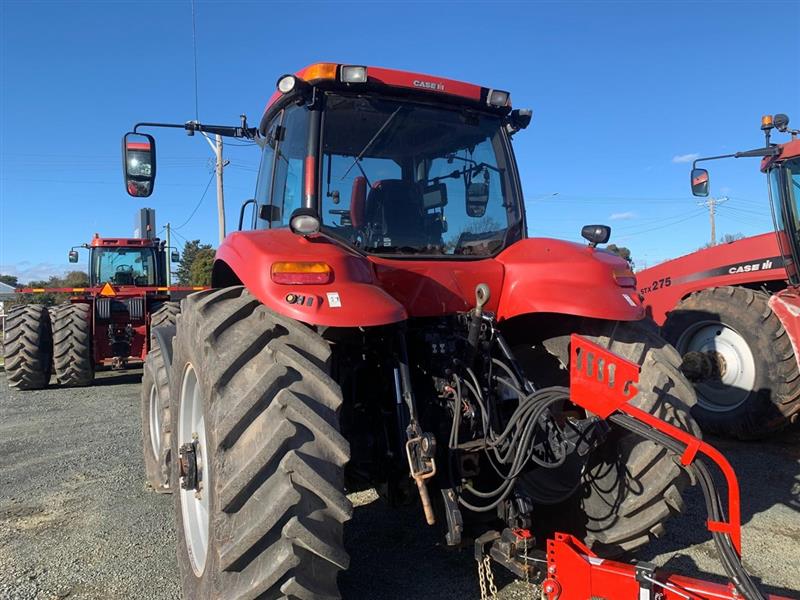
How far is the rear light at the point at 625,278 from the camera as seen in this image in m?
2.99

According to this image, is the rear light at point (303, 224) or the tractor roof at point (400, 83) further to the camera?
the tractor roof at point (400, 83)

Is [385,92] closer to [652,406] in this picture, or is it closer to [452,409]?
[452,409]

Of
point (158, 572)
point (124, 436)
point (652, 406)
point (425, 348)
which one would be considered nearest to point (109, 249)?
point (124, 436)

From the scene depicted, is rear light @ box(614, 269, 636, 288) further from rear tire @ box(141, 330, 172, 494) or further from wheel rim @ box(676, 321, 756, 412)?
wheel rim @ box(676, 321, 756, 412)

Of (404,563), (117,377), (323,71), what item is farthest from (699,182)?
(117,377)

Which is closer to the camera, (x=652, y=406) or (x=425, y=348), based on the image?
(x=652, y=406)

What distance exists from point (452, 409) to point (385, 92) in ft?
5.57

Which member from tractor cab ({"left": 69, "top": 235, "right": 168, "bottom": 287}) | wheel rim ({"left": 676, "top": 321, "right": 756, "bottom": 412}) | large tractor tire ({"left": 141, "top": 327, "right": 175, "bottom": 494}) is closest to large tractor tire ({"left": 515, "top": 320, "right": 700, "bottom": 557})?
large tractor tire ({"left": 141, "top": 327, "right": 175, "bottom": 494})

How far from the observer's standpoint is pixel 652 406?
103 inches

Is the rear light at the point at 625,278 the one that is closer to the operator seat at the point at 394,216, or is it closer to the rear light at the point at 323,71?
the operator seat at the point at 394,216

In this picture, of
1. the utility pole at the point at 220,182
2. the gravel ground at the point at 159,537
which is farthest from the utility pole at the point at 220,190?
the gravel ground at the point at 159,537

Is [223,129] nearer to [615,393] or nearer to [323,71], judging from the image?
[323,71]

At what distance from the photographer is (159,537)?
357 centimetres

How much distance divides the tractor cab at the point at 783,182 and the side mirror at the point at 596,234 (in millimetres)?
3116
